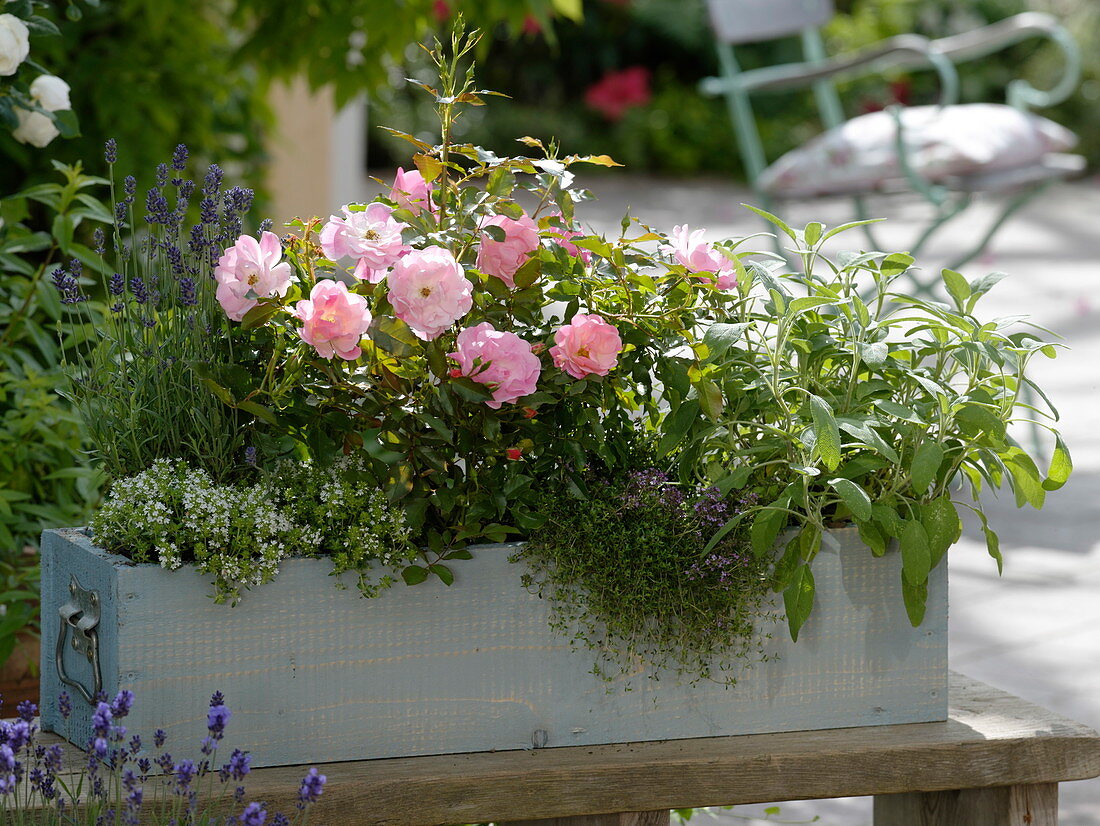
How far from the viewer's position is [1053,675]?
8.93 feet

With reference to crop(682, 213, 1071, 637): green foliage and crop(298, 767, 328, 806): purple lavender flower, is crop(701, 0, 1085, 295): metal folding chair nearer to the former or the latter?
crop(682, 213, 1071, 637): green foliage

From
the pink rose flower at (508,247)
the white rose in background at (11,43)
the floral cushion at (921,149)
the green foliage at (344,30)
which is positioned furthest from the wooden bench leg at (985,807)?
the floral cushion at (921,149)

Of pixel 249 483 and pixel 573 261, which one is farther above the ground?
pixel 573 261

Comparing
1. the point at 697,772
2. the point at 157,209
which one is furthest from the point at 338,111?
the point at 697,772

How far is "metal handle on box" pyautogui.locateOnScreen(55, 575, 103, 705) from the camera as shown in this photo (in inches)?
46.3

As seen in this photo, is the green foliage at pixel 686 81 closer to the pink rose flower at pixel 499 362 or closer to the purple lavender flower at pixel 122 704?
the pink rose flower at pixel 499 362

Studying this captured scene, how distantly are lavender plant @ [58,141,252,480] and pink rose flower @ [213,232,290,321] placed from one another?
5 centimetres

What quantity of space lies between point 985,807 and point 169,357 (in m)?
0.87

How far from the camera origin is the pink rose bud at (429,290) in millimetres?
1111

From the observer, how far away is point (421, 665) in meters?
1.21

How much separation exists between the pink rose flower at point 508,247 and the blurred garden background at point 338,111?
1.15ft

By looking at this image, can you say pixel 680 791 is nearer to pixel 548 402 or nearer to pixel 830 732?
pixel 830 732

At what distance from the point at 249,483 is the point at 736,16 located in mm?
3465

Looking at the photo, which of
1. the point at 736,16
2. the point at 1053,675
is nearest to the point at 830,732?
the point at 1053,675
